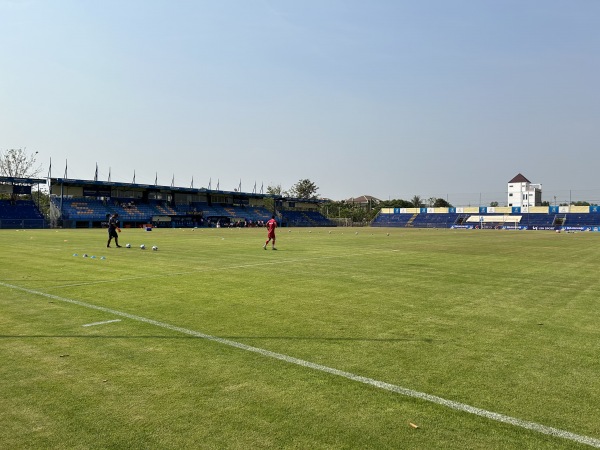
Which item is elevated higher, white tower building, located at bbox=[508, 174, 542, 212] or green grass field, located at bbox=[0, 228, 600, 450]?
white tower building, located at bbox=[508, 174, 542, 212]

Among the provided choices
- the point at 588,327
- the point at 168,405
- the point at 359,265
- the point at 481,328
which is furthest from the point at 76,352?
the point at 359,265

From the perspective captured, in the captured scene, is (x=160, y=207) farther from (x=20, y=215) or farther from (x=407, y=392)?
(x=407, y=392)

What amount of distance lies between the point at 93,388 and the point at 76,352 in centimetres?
144

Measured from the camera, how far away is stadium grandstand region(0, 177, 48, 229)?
5816 centimetres

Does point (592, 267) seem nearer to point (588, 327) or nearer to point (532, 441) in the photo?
Answer: point (588, 327)

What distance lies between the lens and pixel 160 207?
79.2 metres

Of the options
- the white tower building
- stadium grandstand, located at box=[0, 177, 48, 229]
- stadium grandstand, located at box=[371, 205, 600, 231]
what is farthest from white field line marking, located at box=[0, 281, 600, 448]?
the white tower building

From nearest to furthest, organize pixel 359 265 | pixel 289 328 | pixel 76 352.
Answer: pixel 76 352 → pixel 289 328 → pixel 359 265

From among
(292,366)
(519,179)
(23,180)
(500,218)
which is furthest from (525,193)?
(292,366)

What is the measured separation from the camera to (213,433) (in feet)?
12.4

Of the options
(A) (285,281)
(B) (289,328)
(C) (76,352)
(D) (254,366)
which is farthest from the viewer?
(A) (285,281)

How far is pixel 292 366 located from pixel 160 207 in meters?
78.4

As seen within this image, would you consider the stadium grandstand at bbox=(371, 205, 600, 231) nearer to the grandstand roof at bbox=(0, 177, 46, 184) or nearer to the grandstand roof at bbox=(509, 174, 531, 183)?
the grandstand roof at bbox=(509, 174, 531, 183)

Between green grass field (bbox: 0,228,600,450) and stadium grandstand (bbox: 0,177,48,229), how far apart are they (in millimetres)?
55991
